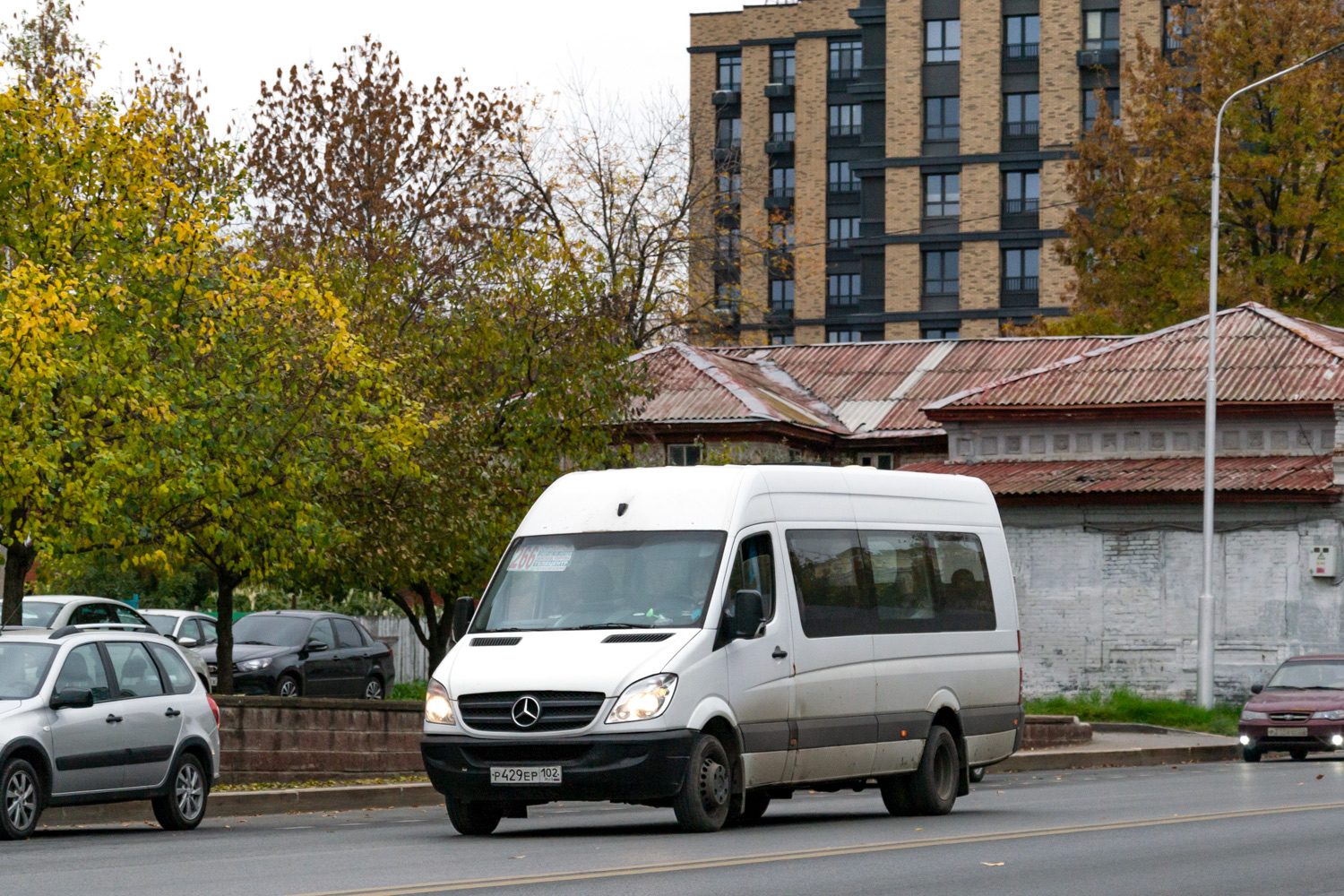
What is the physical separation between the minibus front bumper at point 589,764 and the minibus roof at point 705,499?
1882mm

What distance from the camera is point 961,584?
1652cm

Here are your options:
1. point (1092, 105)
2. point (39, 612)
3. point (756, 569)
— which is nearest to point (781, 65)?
point (1092, 105)

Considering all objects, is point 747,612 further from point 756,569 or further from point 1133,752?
point 1133,752

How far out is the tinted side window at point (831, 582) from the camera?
14.5 metres

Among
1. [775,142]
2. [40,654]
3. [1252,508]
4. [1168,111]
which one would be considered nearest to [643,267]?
[1168,111]

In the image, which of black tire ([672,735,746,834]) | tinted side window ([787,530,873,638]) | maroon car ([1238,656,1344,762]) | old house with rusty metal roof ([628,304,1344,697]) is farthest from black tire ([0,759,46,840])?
maroon car ([1238,656,1344,762])

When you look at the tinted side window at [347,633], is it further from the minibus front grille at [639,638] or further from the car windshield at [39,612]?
the minibus front grille at [639,638]

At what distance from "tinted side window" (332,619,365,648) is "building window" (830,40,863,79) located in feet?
209

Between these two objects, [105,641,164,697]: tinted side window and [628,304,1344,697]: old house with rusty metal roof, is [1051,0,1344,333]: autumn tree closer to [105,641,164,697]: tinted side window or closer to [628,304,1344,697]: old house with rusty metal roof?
[628,304,1344,697]: old house with rusty metal roof

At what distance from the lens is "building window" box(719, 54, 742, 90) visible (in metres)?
96.9

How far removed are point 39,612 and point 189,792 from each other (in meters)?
11.2

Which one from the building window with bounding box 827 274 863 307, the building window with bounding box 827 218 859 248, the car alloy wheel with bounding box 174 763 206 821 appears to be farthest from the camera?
the building window with bounding box 827 218 859 248

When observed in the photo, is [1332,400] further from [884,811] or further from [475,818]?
[475,818]

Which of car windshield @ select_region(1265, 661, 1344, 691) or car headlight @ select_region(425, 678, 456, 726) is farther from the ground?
car headlight @ select_region(425, 678, 456, 726)
